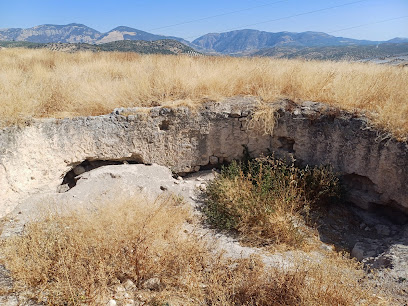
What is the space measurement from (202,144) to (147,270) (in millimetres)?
2897

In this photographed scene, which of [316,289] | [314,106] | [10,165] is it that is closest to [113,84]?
[10,165]

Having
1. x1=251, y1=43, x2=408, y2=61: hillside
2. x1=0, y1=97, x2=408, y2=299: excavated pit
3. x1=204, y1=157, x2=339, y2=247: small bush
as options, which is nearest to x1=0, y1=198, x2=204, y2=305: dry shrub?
x1=0, y1=97, x2=408, y2=299: excavated pit

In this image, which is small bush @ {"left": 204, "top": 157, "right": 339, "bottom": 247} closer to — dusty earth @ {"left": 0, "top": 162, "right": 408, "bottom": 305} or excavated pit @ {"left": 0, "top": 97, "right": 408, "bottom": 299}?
dusty earth @ {"left": 0, "top": 162, "right": 408, "bottom": 305}

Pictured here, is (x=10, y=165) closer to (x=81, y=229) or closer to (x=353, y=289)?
(x=81, y=229)

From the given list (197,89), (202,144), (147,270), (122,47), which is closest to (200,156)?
(202,144)

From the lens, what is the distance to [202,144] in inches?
215

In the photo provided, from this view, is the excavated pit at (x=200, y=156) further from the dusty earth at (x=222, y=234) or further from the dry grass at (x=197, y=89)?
the dry grass at (x=197, y=89)

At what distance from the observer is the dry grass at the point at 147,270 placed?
2.61 metres

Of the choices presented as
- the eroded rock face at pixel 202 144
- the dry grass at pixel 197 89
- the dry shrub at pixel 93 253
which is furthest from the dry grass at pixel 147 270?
the dry grass at pixel 197 89

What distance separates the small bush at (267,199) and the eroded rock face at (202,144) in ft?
1.40

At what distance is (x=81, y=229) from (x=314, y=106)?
4.14 meters

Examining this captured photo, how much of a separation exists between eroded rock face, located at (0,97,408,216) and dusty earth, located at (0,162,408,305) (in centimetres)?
25

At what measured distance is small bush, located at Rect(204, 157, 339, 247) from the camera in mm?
3914

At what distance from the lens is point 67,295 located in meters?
2.57
